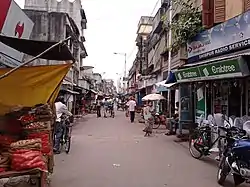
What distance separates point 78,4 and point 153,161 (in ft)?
129

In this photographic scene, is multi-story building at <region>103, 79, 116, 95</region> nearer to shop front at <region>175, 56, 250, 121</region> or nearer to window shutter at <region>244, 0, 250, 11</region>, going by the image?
shop front at <region>175, 56, 250, 121</region>

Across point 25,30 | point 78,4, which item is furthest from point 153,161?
point 78,4

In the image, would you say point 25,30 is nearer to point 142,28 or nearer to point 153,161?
point 153,161

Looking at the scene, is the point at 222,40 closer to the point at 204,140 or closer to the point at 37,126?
the point at 204,140

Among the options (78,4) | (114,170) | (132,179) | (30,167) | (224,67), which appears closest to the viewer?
(30,167)

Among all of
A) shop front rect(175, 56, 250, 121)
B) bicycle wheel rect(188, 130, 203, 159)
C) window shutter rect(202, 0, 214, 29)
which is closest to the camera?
shop front rect(175, 56, 250, 121)

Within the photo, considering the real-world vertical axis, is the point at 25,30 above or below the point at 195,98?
above

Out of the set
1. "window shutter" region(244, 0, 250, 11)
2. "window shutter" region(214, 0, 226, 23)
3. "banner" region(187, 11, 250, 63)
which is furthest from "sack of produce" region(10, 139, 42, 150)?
"window shutter" region(214, 0, 226, 23)

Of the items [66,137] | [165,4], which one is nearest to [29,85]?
[66,137]

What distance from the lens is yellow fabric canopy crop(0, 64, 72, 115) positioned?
6.62m

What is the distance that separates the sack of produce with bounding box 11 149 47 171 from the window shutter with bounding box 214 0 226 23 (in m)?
9.72

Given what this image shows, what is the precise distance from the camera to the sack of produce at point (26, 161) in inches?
210

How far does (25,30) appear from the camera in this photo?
15375mm

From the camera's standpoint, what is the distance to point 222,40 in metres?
12.8
